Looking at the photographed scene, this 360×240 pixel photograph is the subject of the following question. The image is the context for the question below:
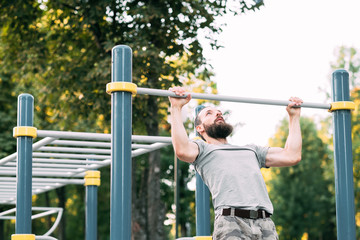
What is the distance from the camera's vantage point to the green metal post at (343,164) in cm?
415

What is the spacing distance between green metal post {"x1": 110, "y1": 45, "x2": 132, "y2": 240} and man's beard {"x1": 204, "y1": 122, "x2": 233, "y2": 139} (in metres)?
0.53

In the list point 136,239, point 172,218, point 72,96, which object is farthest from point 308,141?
point 72,96

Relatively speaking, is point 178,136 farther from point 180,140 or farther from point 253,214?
point 253,214

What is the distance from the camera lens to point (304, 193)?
31641mm

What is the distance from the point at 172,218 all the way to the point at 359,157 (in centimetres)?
927

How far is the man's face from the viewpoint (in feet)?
11.7

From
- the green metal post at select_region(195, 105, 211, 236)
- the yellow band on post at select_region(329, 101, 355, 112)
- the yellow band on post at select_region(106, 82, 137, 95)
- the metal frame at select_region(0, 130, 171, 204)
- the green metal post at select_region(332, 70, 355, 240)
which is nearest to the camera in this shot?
the yellow band on post at select_region(106, 82, 137, 95)

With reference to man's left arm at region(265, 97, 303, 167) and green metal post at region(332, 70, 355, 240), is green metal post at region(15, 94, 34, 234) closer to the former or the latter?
man's left arm at region(265, 97, 303, 167)

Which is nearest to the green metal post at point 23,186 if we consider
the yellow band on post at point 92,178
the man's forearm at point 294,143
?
the man's forearm at point 294,143

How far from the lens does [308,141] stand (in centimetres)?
3272

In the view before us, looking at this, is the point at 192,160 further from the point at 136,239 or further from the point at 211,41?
the point at 136,239

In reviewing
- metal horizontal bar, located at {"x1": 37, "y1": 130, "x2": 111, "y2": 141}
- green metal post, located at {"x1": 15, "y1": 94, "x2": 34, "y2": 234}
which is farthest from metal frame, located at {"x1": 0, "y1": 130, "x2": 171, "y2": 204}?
green metal post, located at {"x1": 15, "y1": 94, "x2": 34, "y2": 234}

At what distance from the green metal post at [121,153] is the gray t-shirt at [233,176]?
455 mm

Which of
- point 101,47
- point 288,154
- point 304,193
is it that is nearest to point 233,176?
point 288,154
